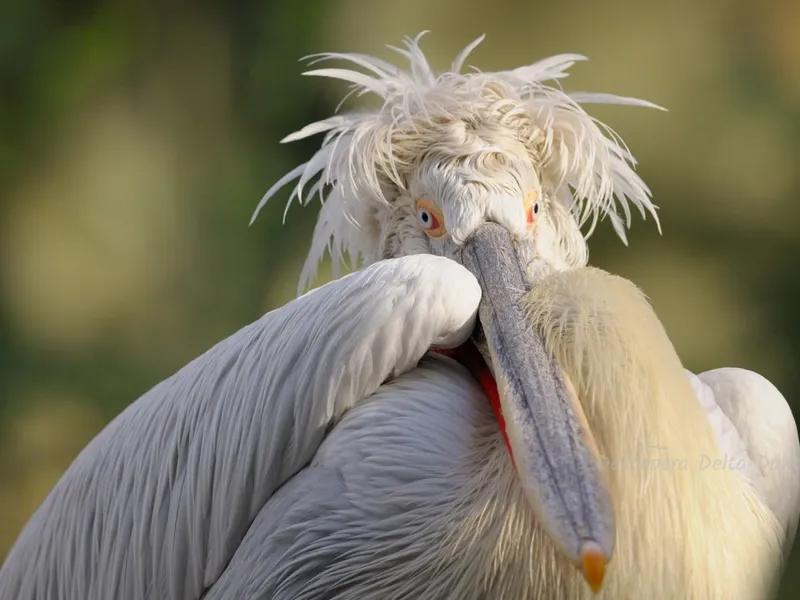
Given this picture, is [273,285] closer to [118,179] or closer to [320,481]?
[118,179]

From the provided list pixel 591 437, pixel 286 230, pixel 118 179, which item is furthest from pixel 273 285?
pixel 591 437

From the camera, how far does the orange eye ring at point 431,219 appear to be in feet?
3.72

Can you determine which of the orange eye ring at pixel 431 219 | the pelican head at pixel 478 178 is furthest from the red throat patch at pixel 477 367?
the orange eye ring at pixel 431 219

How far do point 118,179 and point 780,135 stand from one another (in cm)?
119

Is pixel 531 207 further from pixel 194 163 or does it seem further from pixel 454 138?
→ pixel 194 163

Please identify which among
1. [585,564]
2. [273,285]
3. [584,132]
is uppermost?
[584,132]

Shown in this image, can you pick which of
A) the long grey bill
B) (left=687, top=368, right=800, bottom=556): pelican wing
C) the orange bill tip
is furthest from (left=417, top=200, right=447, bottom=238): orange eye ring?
the orange bill tip

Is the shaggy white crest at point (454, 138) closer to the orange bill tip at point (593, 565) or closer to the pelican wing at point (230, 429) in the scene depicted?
the pelican wing at point (230, 429)

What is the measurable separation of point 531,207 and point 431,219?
0.39ft

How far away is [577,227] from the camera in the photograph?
4.13 ft

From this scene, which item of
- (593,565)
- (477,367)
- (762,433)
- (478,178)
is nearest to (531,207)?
(478,178)

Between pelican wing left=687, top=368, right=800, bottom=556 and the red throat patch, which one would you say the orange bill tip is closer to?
the red throat patch

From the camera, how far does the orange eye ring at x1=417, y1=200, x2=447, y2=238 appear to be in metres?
1.13

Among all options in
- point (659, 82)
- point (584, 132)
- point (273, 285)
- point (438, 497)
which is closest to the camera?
point (438, 497)
